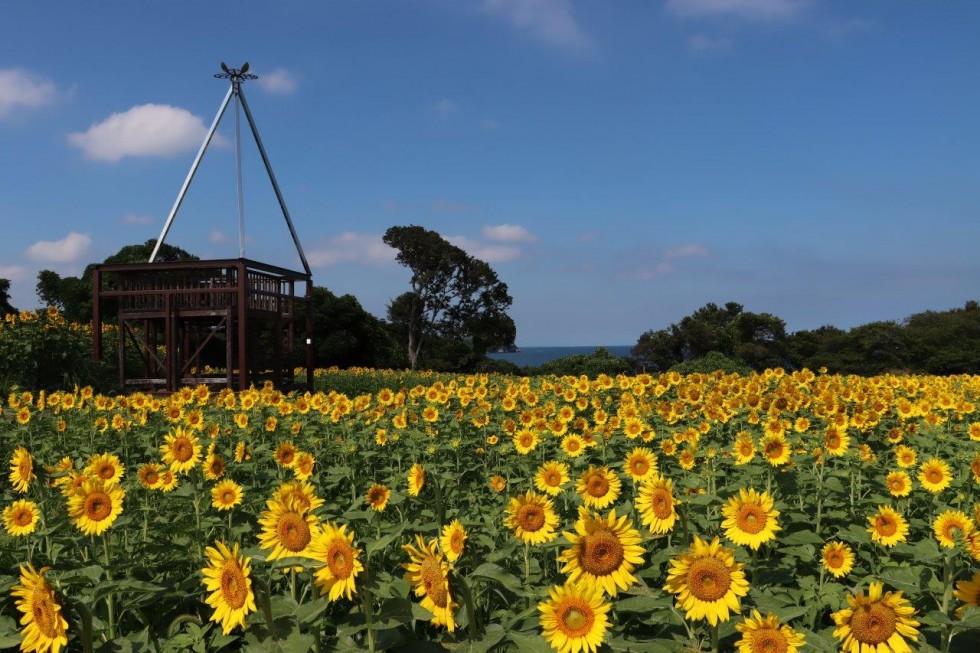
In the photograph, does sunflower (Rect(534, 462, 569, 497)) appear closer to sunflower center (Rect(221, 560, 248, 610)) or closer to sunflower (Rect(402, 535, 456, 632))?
sunflower (Rect(402, 535, 456, 632))

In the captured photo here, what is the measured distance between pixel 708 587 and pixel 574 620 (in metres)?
0.42

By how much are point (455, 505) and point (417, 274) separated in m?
36.2

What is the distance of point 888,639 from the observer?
2098 millimetres

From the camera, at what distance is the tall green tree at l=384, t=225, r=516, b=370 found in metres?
40.5

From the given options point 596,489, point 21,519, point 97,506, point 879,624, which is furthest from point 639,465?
point 21,519

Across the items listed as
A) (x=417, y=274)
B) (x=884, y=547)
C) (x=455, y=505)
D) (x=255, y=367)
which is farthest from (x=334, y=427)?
(x=417, y=274)

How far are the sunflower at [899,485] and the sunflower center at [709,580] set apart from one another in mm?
3070

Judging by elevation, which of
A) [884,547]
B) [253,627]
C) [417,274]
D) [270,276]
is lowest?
[884,547]

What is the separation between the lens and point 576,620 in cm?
199

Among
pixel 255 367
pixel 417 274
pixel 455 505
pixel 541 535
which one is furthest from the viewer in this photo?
pixel 417 274

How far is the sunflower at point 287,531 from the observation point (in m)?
2.19

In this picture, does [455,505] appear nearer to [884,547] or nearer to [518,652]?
[884,547]

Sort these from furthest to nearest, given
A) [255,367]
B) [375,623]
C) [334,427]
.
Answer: [255,367] < [334,427] < [375,623]

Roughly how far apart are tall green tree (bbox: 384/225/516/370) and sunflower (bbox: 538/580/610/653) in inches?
1507
